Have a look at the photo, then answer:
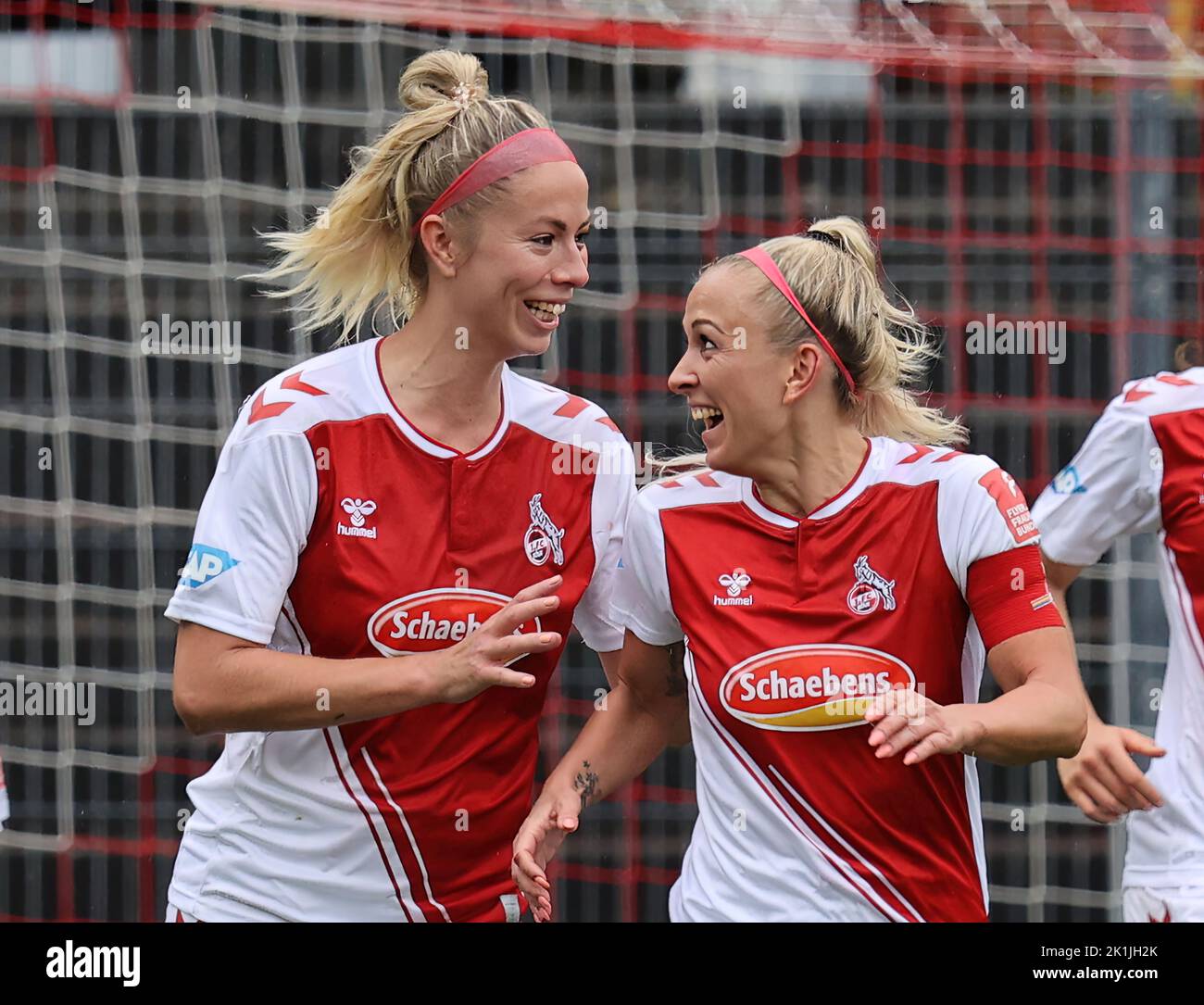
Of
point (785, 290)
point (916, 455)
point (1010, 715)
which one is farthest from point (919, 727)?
point (785, 290)

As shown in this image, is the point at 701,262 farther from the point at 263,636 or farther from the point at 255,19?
the point at 263,636

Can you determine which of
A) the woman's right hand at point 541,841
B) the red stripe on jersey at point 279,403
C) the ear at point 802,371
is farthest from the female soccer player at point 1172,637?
the red stripe on jersey at point 279,403

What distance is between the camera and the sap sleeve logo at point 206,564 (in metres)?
2.41

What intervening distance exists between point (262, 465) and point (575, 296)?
81.3 inches

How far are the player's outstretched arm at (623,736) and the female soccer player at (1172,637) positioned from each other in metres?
0.68

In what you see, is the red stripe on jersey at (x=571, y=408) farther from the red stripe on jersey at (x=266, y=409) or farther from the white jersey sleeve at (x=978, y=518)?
the white jersey sleeve at (x=978, y=518)

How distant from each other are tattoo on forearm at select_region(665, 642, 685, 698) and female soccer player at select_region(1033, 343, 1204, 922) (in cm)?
67

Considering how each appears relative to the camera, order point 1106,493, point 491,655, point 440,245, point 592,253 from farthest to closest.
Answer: point 592,253 → point 1106,493 → point 440,245 → point 491,655

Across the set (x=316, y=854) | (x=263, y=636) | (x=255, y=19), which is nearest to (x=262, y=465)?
(x=263, y=636)

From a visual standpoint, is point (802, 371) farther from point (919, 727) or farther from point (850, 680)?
point (919, 727)

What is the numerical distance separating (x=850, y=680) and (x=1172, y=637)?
30.3 inches

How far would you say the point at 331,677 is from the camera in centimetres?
237

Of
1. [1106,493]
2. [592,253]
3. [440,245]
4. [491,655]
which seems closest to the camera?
[491,655]

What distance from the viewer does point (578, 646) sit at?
182 inches
